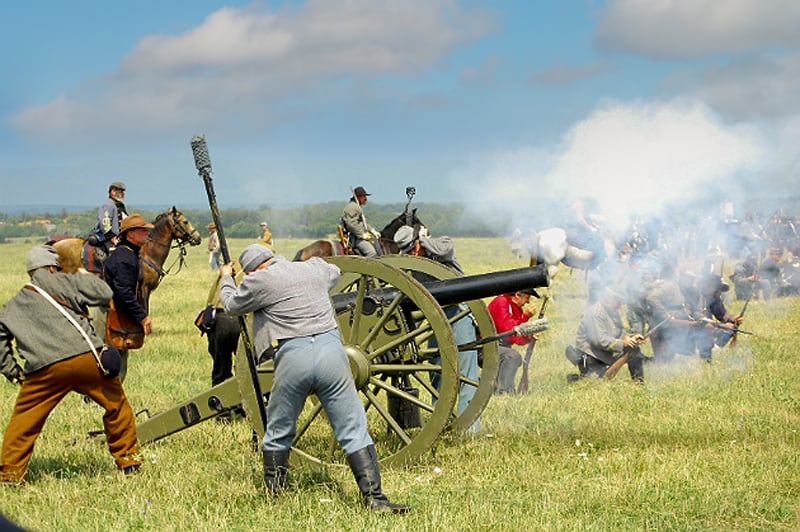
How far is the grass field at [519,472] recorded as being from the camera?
5.52 metres

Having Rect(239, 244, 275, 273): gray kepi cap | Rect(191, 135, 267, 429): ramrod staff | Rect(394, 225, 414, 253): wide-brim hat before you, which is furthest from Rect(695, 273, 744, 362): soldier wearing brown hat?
Rect(239, 244, 275, 273): gray kepi cap

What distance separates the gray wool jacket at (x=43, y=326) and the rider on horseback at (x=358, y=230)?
10.8 meters

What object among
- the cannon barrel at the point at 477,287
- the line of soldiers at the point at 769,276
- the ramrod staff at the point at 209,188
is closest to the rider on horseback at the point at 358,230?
the line of soldiers at the point at 769,276

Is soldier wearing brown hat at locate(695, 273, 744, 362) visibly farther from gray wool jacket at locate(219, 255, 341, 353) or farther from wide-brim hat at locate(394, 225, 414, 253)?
gray wool jacket at locate(219, 255, 341, 353)

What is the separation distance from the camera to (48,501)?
5918mm

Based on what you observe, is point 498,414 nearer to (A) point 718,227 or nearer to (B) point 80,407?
(B) point 80,407

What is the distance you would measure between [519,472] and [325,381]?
1.79 metres

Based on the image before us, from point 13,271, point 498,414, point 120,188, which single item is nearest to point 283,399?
point 498,414

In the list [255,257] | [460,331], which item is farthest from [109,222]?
[255,257]

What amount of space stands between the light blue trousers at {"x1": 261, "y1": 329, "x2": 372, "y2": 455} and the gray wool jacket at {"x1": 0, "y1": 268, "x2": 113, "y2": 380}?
1400 millimetres

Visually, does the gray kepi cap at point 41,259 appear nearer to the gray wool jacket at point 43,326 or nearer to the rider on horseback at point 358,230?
the gray wool jacket at point 43,326

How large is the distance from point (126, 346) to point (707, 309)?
6800 millimetres

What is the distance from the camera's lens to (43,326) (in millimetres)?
6109

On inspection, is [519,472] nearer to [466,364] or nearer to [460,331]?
[466,364]
